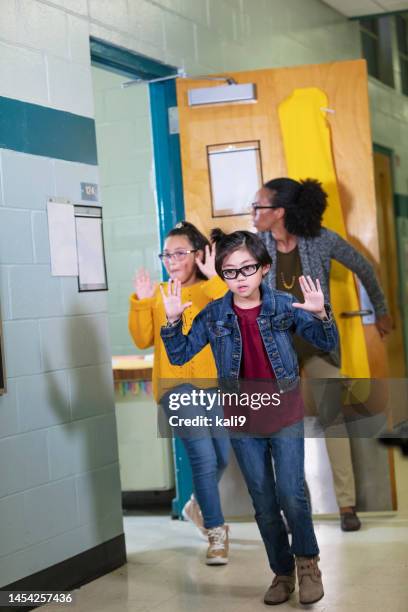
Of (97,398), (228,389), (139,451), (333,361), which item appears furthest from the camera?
(139,451)

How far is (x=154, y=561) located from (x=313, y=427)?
1236 mm

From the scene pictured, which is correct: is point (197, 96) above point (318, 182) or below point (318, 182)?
above

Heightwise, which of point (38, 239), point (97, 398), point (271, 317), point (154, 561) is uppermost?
point (38, 239)

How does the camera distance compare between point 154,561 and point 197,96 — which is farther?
point 197,96

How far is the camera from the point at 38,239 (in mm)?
4012

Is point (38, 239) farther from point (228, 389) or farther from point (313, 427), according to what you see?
point (313, 427)

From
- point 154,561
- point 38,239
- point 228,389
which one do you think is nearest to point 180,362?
point 228,389

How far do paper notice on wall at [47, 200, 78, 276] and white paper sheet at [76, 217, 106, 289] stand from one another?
0.05 meters

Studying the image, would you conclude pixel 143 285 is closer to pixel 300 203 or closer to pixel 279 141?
pixel 300 203

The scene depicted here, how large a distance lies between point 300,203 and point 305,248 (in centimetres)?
22

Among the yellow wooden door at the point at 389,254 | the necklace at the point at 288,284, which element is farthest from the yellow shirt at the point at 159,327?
the yellow wooden door at the point at 389,254

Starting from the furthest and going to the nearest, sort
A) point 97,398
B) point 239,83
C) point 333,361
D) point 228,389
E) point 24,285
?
point 239,83, point 333,361, point 97,398, point 24,285, point 228,389

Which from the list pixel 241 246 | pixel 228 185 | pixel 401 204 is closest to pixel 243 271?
pixel 241 246

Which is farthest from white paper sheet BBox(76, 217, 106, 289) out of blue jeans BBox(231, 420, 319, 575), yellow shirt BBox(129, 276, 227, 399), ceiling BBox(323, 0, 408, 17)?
ceiling BBox(323, 0, 408, 17)
